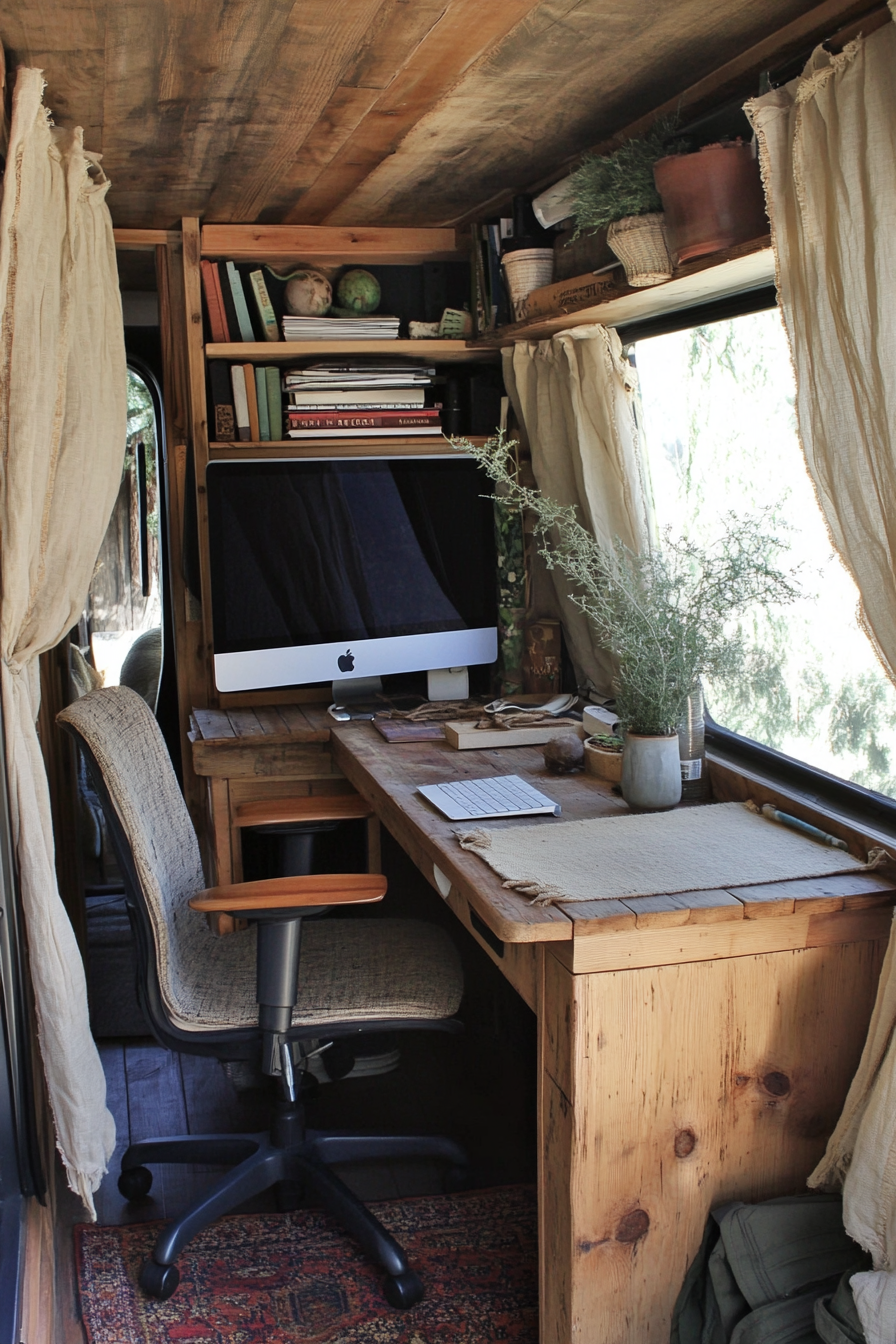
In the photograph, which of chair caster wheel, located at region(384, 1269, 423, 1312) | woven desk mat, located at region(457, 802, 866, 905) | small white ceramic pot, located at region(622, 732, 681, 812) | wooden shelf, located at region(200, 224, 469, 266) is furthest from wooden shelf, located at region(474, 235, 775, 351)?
chair caster wheel, located at region(384, 1269, 423, 1312)

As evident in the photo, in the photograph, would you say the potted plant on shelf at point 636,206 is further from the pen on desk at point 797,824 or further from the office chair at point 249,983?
the office chair at point 249,983

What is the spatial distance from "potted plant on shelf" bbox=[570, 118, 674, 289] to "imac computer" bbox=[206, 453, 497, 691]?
93 cm

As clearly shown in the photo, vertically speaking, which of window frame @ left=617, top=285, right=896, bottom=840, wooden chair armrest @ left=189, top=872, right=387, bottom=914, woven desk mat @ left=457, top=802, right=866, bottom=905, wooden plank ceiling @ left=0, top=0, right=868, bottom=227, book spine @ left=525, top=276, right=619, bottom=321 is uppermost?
wooden plank ceiling @ left=0, top=0, right=868, bottom=227

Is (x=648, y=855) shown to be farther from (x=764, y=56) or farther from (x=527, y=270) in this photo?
→ (x=527, y=270)

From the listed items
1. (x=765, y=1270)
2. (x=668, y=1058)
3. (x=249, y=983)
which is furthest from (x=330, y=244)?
(x=765, y=1270)

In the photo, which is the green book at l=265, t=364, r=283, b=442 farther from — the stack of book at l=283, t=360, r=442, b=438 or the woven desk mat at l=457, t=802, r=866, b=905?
the woven desk mat at l=457, t=802, r=866, b=905

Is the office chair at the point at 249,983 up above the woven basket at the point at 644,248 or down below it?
below

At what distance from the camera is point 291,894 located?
76.7 inches

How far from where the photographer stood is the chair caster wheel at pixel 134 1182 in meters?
2.34

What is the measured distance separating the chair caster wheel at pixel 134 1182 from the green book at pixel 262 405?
67.1 inches

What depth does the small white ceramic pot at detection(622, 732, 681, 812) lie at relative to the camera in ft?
6.77

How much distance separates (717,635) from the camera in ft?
6.97

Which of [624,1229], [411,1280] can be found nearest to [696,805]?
→ [624,1229]

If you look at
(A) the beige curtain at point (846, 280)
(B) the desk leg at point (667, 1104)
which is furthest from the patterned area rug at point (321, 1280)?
(A) the beige curtain at point (846, 280)
